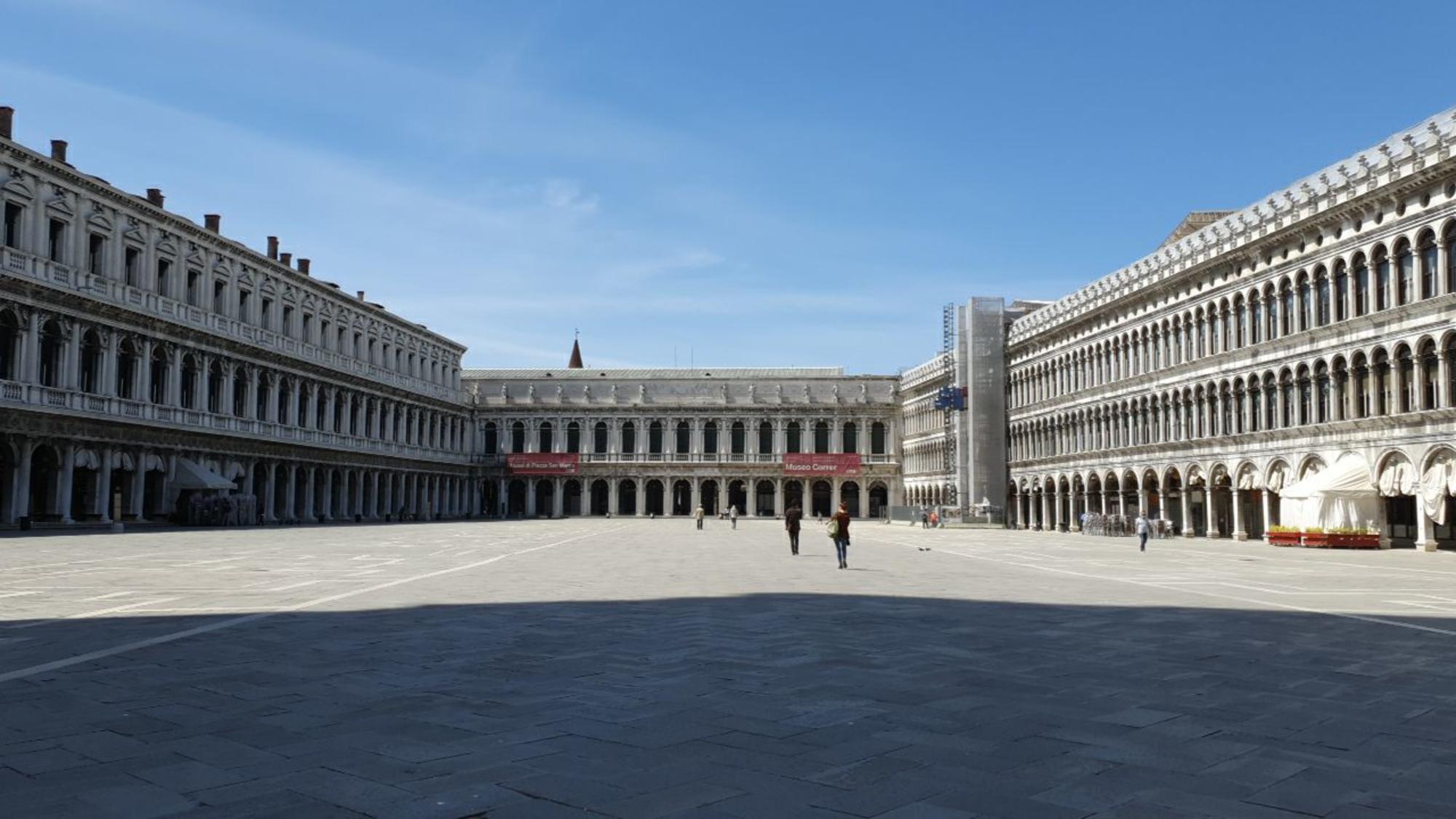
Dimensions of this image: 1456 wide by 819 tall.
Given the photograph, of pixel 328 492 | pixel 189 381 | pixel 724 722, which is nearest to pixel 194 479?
pixel 189 381

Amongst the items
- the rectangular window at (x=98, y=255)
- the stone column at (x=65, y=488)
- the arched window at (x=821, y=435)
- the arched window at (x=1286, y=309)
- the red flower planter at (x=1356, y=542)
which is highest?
the rectangular window at (x=98, y=255)

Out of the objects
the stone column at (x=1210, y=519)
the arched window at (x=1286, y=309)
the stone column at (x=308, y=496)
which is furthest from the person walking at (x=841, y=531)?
the stone column at (x=308, y=496)

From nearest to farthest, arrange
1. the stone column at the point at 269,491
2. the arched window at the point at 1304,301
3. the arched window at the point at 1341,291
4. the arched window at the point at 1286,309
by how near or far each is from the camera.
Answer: the arched window at the point at 1341,291 < the arched window at the point at 1304,301 < the arched window at the point at 1286,309 < the stone column at the point at 269,491

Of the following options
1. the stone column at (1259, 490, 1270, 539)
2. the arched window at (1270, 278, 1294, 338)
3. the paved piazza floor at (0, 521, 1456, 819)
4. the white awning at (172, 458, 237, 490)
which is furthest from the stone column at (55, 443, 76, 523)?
the arched window at (1270, 278, 1294, 338)

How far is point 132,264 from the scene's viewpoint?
48219mm

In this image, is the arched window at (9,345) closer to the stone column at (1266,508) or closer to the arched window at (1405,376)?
the stone column at (1266,508)

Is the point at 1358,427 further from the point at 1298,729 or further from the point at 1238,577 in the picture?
the point at 1298,729

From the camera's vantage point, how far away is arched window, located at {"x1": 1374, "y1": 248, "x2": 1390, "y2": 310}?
117 ft

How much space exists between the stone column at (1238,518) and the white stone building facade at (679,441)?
2125 inches

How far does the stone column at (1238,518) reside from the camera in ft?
145

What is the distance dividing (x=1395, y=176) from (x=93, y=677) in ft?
125

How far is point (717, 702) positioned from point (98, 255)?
4687cm

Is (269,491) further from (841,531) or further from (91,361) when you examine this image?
(841,531)

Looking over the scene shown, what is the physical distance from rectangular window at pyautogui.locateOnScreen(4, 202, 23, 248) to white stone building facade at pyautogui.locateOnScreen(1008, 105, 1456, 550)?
4753cm
